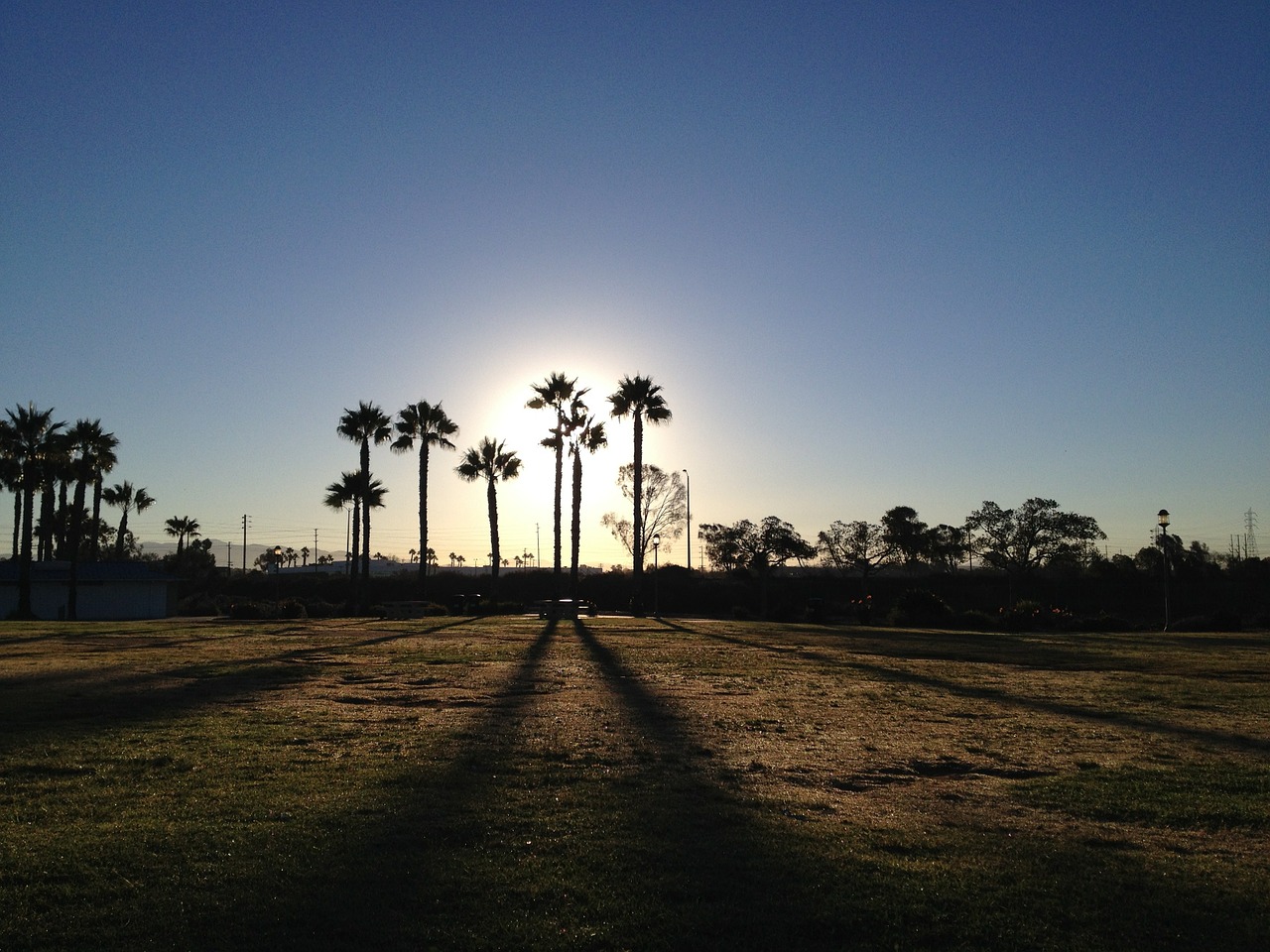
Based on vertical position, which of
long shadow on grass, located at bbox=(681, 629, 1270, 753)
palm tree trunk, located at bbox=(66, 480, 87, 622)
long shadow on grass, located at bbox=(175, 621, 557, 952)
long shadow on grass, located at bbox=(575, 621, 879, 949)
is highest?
palm tree trunk, located at bbox=(66, 480, 87, 622)

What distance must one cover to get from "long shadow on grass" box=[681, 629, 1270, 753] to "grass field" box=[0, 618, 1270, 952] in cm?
10

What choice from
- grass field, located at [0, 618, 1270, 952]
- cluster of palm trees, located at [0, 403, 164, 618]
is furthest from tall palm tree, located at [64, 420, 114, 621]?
grass field, located at [0, 618, 1270, 952]

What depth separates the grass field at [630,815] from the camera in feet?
17.3

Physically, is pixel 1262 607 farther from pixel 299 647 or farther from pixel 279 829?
pixel 279 829

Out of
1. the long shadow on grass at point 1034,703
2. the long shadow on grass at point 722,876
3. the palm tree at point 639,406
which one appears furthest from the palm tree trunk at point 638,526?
the long shadow on grass at point 722,876

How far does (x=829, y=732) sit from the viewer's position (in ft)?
38.5

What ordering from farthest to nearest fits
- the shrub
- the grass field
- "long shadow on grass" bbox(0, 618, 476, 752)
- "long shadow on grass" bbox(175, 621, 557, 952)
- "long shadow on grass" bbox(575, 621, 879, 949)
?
1. the shrub
2. "long shadow on grass" bbox(0, 618, 476, 752)
3. the grass field
4. "long shadow on grass" bbox(575, 621, 879, 949)
5. "long shadow on grass" bbox(175, 621, 557, 952)

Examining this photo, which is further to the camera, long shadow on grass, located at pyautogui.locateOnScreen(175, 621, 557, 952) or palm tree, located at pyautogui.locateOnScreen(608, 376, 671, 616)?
palm tree, located at pyautogui.locateOnScreen(608, 376, 671, 616)

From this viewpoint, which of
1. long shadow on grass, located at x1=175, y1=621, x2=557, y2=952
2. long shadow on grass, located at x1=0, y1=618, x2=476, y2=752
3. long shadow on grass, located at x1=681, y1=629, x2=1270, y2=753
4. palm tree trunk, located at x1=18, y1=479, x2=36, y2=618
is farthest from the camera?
palm tree trunk, located at x1=18, y1=479, x2=36, y2=618

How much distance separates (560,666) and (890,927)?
48.9 feet

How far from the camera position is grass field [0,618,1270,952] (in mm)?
5285

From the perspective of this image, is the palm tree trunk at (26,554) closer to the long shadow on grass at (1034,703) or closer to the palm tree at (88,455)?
the palm tree at (88,455)

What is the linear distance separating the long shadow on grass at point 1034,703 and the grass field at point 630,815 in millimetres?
104

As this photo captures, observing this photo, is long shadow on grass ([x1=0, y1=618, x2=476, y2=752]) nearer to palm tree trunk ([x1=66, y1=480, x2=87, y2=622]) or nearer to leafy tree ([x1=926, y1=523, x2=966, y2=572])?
palm tree trunk ([x1=66, y1=480, x2=87, y2=622])
